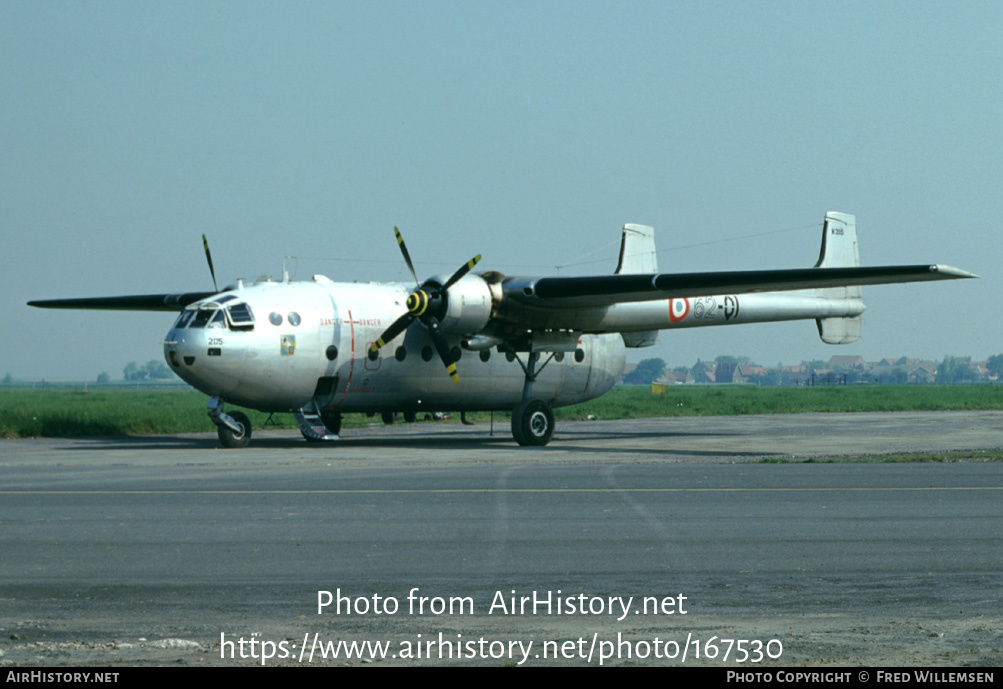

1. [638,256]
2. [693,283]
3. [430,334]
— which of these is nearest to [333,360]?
[430,334]

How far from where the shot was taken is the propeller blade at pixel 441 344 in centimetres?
2742

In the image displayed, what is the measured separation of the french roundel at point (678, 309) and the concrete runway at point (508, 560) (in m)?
11.2

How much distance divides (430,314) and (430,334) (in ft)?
2.51

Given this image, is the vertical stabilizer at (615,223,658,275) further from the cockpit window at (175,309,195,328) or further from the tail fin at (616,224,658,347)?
the cockpit window at (175,309,195,328)

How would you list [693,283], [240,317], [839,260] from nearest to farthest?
[693,283]
[240,317]
[839,260]

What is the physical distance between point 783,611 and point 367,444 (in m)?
22.0

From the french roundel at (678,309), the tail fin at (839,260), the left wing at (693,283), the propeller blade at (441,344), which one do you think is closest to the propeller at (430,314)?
the propeller blade at (441,344)

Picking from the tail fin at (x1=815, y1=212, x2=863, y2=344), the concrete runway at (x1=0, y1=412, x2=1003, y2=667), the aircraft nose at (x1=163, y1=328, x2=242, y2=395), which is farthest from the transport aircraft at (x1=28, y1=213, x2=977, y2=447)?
the concrete runway at (x1=0, y1=412, x2=1003, y2=667)

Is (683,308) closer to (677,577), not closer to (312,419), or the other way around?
(312,419)

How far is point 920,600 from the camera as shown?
8.10 metres

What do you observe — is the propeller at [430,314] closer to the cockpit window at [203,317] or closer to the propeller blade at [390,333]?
the propeller blade at [390,333]

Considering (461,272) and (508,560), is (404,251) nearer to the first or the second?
(461,272)

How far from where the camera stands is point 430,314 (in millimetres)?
27188

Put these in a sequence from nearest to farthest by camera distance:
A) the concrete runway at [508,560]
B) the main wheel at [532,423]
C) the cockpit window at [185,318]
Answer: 1. the concrete runway at [508,560]
2. the cockpit window at [185,318]
3. the main wheel at [532,423]
